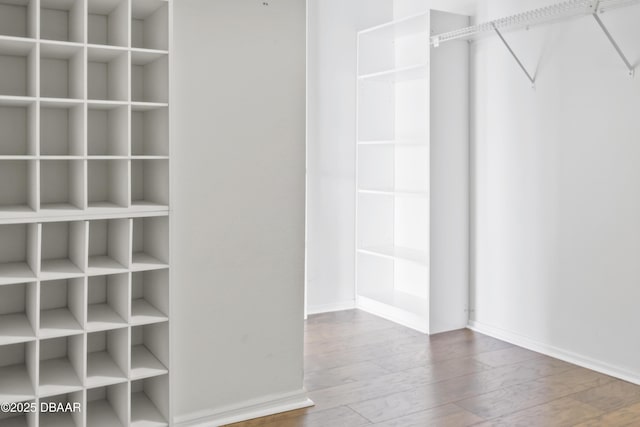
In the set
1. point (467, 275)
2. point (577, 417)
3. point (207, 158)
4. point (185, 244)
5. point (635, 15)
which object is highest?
point (635, 15)

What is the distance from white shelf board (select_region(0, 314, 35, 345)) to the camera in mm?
2477

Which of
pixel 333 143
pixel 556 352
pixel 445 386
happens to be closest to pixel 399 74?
pixel 333 143

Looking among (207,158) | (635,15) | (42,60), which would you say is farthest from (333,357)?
(635,15)

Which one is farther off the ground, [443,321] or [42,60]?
[42,60]

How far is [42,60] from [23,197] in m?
0.61

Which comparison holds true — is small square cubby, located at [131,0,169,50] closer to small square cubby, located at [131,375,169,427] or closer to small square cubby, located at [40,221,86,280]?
small square cubby, located at [40,221,86,280]

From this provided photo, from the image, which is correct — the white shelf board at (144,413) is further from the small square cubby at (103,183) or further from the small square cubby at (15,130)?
the small square cubby at (15,130)

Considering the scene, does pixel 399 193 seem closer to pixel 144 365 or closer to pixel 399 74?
pixel 399 74

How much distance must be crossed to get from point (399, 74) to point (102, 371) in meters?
3.25

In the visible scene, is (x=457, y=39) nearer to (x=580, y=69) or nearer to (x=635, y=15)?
(x=580, y=69)

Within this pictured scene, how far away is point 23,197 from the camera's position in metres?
2.77

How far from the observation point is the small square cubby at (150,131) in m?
2.71

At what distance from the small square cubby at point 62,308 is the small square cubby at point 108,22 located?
105 centimetres

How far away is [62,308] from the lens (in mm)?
2896
